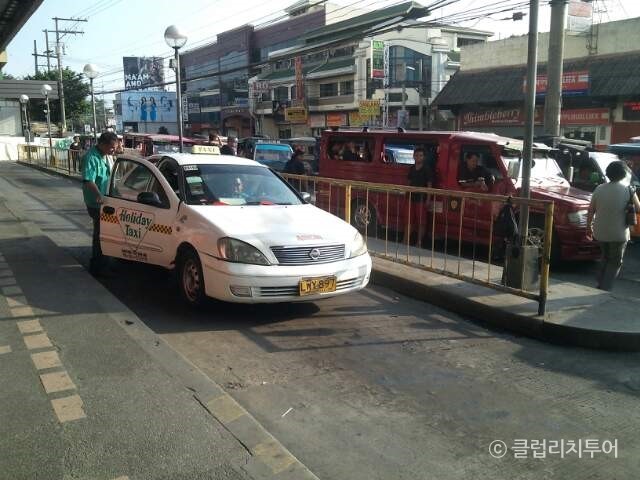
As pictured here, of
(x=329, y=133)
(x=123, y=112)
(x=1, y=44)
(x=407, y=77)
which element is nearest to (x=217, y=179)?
(x=329, y=133)

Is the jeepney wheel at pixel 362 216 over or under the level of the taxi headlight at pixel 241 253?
under

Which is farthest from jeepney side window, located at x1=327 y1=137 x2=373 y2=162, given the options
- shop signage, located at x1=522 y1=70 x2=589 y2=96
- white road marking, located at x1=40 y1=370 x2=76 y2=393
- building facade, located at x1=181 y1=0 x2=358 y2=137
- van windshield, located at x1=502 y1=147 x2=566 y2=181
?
building facade, located at x1=181 y1=0 x2=358 y2=137

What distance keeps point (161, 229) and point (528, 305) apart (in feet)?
12.8

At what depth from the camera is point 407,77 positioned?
40.5 meters

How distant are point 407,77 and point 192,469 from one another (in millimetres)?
40013

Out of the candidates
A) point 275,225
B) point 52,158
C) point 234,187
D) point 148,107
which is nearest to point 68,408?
point 275,225

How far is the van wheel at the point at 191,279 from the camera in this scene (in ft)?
18.8

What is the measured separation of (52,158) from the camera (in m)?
28.4

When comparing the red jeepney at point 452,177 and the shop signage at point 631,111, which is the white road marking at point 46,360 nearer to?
the red jeepney at point 452,177

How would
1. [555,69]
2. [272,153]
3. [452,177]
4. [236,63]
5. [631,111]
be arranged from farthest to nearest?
1. [236,63]
2. [631,111]
3. [272,153]
4. [555,69]
5. [452,177]

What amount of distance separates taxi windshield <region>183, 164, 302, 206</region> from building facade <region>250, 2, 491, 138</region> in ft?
94.9

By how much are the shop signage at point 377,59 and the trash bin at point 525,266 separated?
119 ft

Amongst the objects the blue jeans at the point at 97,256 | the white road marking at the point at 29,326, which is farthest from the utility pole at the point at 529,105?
the blue jeans at the point at 97,256

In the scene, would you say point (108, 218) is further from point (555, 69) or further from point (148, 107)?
point (148, 107)
